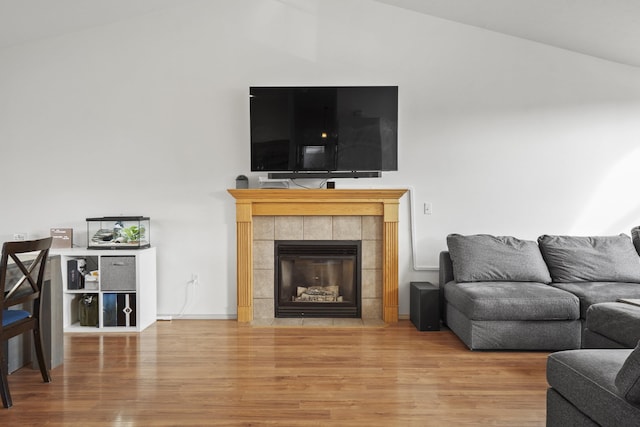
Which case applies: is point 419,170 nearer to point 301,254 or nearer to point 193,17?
point 301,254

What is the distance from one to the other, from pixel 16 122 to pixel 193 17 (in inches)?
80.4

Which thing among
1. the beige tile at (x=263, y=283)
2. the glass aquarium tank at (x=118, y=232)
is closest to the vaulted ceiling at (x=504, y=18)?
the glass aquarium tank at (x=118, y=232)

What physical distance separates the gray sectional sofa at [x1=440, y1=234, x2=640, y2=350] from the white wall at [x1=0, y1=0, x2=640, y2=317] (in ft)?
1.35

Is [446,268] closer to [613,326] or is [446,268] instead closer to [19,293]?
[613,326]

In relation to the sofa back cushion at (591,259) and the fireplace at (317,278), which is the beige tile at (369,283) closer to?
the fireplace at (317,278)

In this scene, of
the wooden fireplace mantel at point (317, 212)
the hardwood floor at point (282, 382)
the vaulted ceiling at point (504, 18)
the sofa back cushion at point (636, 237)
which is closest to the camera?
the hardwood floor at point (282, 382)

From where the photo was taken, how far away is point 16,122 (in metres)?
4.76

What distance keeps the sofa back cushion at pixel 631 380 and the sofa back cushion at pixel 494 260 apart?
8.26 ft

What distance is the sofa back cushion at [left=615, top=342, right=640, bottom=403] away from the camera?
5.33ft

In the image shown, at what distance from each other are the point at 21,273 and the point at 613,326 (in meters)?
3.72

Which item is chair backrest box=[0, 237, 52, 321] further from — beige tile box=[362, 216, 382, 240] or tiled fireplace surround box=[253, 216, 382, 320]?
beige tile box=[362, 216, 382, 240]

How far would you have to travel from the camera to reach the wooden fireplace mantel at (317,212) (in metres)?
4.57

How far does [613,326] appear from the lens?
9.66 ft

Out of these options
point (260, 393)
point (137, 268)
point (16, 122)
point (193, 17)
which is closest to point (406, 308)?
point (260, 393)
